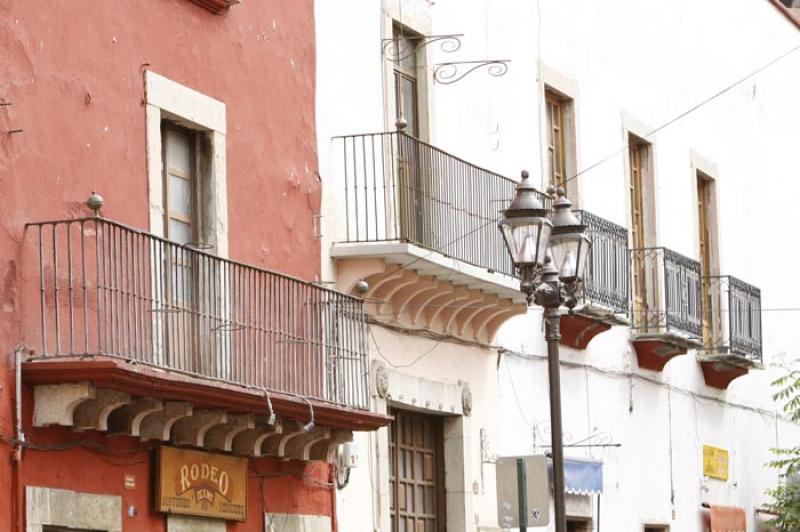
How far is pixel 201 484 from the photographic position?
48.9 feet

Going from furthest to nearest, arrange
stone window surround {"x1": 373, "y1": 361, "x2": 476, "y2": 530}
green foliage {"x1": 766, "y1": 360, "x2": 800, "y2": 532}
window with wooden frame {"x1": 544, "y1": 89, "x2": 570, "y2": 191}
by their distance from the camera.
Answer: green foliage {"x1": 766, "y1": 360, "x2": 800, "y2": 532} < window with wooden frame {"x1": 544, "y1": 89, "x2": 570, "y2": 191} < stone window surround {"x1": 373, "y1": 361, "x2": 476, "y2": 530}

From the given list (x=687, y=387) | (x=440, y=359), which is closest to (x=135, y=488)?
(x=440, y=359)

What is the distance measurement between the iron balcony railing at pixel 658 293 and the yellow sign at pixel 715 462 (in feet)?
6.77

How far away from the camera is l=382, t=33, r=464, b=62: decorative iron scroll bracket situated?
60.6 ft

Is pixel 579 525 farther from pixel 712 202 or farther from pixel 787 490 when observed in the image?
pixel 712 202

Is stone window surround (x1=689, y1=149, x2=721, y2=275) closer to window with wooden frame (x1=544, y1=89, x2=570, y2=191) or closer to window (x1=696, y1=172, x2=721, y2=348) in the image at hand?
window (x1=696, y1=172, x2=721, y2=348)

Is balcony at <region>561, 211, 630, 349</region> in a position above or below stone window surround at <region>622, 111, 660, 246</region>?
below

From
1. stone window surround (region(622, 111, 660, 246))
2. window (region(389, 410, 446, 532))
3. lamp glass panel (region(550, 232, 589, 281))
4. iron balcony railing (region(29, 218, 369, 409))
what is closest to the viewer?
iron balcony railing (region(29, 218, 369, 409))

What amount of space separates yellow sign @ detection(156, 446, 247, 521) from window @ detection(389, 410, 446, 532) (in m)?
3.04

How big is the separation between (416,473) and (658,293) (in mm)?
5416

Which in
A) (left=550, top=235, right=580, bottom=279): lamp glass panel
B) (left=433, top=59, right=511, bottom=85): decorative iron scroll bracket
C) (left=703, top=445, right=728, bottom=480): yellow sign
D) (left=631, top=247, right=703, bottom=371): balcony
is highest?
(left=433, top=59, right=511, bottom=85): decorative iron scroll bracket

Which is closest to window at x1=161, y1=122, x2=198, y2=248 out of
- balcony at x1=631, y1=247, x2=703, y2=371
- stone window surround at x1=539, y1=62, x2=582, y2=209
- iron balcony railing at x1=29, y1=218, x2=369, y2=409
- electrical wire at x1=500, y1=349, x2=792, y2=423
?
iron balcony railing at x1=29, y1=218, x2=369, y2=409

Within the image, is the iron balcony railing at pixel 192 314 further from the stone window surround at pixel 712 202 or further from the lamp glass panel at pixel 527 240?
the stone window surround at pixel 712 202

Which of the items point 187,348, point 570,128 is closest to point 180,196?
point 187,348
